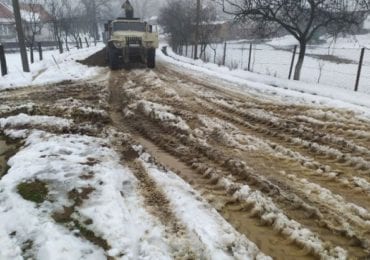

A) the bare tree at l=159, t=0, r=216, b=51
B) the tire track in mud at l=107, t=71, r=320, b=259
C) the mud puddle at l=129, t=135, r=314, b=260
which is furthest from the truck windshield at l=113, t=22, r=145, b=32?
the mud puddle at l=129, t=135, r=314, b=260

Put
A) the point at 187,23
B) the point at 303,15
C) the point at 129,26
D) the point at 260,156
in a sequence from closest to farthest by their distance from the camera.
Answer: the point at 260,156, the point at 303,15, the point at 129,26, the point at 187,23

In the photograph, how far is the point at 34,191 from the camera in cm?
411

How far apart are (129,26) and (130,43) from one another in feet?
5.45

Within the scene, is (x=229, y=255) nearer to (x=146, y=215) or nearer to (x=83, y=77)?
(x=146, y=215)

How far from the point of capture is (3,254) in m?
3.08

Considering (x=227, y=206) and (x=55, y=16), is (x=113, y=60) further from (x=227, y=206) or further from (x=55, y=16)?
(x=55, y=16)

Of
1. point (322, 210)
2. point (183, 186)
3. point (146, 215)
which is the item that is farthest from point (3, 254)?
point (322, 210)

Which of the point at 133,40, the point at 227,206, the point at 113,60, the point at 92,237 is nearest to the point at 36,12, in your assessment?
the point at 133,40

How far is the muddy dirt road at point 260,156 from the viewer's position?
3631 millimetres

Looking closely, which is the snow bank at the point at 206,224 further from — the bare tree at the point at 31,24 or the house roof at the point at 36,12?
the house roof at the point at 36,12

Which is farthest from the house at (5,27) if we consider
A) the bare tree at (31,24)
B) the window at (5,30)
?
the bare tree at (31,24)

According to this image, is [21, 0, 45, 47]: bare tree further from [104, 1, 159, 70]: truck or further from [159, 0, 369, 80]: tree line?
[159, 0, 369, 80]: tree line

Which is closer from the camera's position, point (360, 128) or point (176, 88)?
point (360, 128)

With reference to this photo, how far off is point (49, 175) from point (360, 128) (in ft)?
18.9
